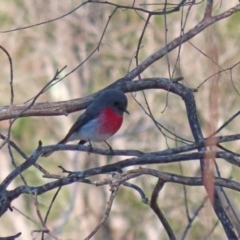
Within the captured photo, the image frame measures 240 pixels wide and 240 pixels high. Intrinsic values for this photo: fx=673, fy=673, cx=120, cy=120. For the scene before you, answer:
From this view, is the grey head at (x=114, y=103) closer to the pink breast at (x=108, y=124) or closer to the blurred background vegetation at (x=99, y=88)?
the pink breast at (x=108, y=124)

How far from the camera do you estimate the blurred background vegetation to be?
10.3 m

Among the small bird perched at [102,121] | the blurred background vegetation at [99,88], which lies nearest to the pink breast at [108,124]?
the small bird perched at [102,121]

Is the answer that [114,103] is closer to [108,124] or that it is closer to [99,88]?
[108,124]

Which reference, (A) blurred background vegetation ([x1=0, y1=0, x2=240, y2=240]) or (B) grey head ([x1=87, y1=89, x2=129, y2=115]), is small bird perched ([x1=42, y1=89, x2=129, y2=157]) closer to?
(B) grey head ([x1=87, y1=89, x2=129, y2=115])

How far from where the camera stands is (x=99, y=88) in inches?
503

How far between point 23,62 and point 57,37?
1190 mm

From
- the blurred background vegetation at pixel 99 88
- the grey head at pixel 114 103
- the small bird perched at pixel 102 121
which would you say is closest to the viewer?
the grey head at pixel 114 103

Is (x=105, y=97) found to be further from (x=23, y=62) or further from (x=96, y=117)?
(x=23, y=62)

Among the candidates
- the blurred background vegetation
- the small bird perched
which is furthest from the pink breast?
the blurred background vegetation

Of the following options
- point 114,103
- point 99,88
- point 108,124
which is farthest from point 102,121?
point 99,88

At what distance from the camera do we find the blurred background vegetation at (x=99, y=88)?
33.7ft

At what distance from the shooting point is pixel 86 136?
5.29 meters

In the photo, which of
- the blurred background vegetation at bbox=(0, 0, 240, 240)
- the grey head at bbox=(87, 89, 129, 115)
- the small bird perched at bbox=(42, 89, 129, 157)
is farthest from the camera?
the blurred background vegetation at bbox=(0, 0, 240, 240)

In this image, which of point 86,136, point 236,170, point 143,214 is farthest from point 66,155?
point 86,136
